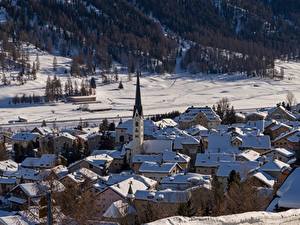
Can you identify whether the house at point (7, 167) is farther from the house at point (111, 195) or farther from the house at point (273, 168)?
the house at point (273, 168)

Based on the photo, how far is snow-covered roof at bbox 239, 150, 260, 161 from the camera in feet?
93.8

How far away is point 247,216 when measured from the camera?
6934mm

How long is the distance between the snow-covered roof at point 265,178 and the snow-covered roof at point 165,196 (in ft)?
12.7

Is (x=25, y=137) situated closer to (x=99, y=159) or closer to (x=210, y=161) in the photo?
(x=99, y=159)

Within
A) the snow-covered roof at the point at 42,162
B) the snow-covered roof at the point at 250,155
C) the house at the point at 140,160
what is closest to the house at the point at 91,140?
the snow-covered roof at the point at 42,162

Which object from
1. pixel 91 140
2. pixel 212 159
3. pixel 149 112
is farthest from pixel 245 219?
pixel 149 112

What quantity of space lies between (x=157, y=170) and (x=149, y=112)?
30373 millimetres

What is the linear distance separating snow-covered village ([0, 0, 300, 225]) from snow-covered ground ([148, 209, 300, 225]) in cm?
2

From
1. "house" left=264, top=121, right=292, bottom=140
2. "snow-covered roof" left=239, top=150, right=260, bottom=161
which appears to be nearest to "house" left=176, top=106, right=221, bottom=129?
"house" left=264, top=121, right=292, bottom=140

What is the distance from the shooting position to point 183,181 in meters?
24.1

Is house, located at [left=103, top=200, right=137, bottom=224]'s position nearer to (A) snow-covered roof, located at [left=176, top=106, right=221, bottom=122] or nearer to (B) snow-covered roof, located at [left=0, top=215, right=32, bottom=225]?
(B) snow-covered roof, located at [left=0, top=215, right=32, bottom=225]

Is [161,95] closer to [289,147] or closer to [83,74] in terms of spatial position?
[83,74]

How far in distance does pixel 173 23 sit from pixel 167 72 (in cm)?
3790

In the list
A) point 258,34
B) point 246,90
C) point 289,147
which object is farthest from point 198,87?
point 258,34
